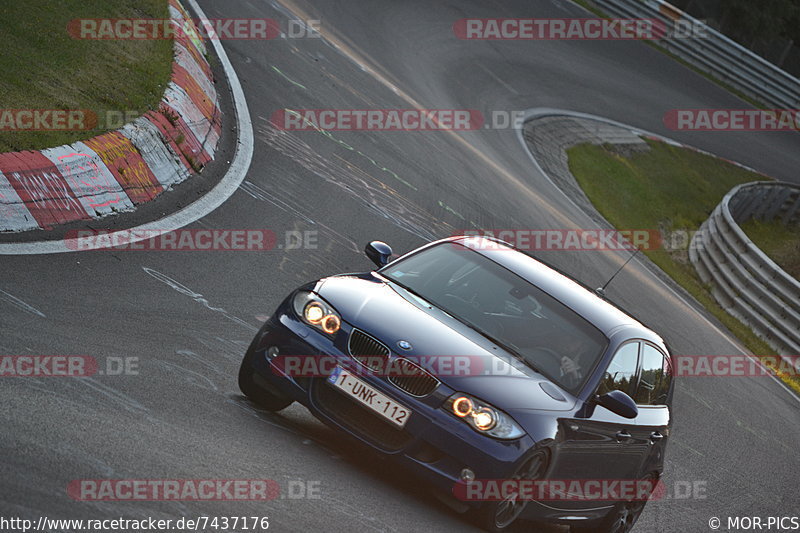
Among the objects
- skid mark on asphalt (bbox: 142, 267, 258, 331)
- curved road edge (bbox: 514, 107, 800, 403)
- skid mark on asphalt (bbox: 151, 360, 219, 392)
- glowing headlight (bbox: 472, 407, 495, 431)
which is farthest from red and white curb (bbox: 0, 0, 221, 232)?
curved road edge (bbox: 514, 107, 800, 403)

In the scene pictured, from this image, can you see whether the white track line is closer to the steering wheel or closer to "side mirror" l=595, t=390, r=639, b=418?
the steering wheel

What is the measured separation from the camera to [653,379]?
8133 mm

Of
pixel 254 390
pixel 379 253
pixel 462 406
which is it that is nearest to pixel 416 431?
A: pixel 462 406

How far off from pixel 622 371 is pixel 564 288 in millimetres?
721

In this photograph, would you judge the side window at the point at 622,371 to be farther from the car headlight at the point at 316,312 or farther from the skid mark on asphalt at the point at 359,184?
the skid mark on asphalt at the point at 359,184

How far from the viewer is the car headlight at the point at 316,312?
6.76 meters

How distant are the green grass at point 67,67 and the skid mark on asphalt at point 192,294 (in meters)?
1.54

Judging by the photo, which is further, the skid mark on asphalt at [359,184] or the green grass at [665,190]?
the green grass at [665,190]

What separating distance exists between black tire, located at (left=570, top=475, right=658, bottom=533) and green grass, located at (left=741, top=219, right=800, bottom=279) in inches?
695

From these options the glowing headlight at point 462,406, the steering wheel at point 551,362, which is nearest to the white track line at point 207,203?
the glowing headlight at point 462,406

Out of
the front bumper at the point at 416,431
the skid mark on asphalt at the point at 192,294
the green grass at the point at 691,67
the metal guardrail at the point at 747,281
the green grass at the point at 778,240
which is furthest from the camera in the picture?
the green grass at the point at 691,67

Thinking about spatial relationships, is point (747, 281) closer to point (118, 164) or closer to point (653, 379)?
point (653, 379)

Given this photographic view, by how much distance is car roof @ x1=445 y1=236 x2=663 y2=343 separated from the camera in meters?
7.63

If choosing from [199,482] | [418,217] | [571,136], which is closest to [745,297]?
[571,136]
